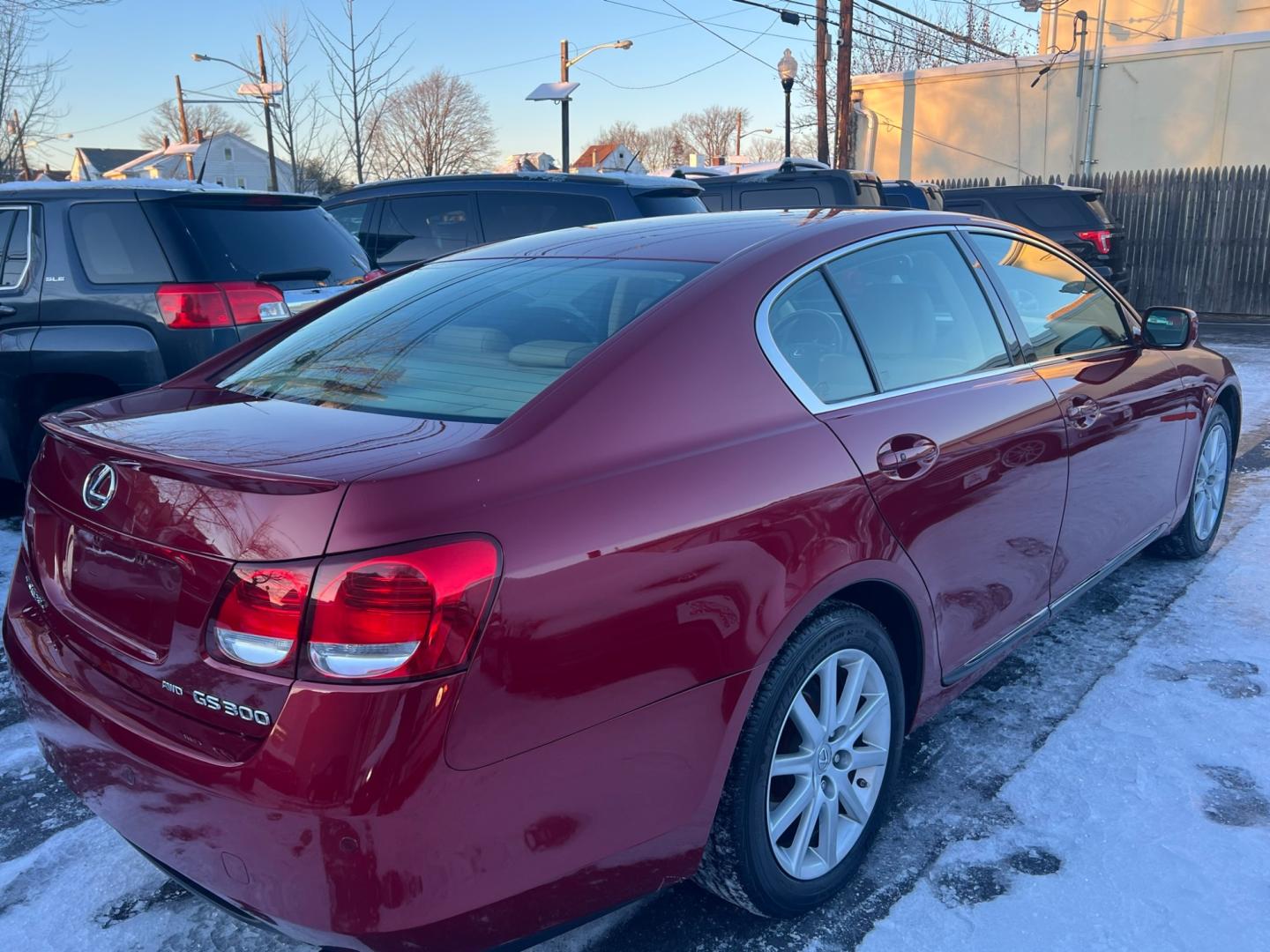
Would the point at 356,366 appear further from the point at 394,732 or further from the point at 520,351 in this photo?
the point at 394,732

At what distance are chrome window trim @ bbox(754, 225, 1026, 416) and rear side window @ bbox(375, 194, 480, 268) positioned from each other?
5.78 metres

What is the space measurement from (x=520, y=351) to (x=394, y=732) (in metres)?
1.01

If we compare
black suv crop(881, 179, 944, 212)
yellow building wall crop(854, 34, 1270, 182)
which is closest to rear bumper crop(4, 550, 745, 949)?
black suv crop(881, 179, 944, 212)

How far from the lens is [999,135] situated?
2173cm

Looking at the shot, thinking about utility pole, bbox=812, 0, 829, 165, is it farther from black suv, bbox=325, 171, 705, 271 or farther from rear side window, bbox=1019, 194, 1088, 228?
black suv, bbox=325, 171, 705, 271

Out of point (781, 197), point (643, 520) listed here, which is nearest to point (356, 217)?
point (781, 197)

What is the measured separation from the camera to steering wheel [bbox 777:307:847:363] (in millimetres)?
2480

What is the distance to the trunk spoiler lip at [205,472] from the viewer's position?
68.7 inches

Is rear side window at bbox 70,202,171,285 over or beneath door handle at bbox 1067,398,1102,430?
over

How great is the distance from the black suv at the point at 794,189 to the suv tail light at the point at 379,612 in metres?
9.07

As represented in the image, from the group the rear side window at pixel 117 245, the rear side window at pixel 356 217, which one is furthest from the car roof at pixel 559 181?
the rear side window at pixel 117 245

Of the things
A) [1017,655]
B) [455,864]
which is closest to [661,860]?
[455,864]

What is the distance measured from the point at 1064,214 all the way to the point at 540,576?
13.2 meters

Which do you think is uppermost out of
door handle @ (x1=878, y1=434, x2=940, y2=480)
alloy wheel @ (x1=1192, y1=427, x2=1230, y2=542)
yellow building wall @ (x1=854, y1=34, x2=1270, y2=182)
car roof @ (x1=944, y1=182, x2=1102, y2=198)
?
yellow building wall @ (x1=854, y1=34, x2=1270, y2=182)
